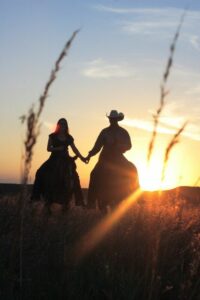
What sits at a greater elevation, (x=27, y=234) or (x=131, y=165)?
(x=131, y=165)

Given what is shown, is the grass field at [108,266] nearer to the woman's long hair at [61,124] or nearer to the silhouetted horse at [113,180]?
the silhouetted horse at [113,180]

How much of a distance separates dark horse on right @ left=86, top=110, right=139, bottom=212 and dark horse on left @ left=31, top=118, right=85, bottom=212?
0.47 m

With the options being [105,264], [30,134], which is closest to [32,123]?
[30,134]

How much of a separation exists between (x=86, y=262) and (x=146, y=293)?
1.40m

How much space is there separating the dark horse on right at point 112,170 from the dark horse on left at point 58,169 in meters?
0.47

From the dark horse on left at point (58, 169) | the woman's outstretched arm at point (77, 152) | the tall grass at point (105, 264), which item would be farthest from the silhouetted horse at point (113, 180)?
the tall grass at point (105, 264)

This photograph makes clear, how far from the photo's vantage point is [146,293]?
145 inches

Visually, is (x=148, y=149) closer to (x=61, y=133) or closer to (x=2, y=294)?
(x=2, y=294)

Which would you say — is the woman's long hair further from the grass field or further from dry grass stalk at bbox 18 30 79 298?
dry grass stalk at bbox 18 30 79 298

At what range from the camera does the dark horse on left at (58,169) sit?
13859mm

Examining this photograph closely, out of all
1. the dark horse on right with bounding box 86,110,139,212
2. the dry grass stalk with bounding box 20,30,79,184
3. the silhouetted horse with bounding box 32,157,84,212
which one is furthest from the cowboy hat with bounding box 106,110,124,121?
the dry grass stalk with bounding box 20,30,79,184

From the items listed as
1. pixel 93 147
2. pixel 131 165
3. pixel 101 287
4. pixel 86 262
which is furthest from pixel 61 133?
pixel 101 287

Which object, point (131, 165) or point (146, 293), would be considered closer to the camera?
point (146, 293)

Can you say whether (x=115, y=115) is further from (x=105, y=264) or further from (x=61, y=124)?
(x=105, y=264)
